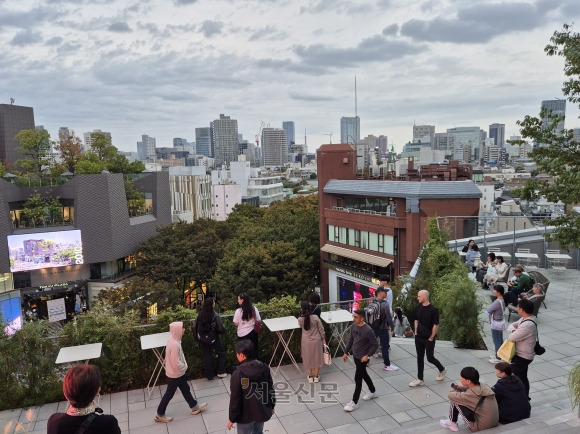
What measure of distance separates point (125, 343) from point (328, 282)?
3323 centimetres

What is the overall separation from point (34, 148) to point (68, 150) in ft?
11.3

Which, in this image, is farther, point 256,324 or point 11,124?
point 11,124

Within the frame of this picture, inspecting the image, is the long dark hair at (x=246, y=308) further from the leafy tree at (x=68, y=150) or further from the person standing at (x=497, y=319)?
the leafy tree at (x=68, y=150)

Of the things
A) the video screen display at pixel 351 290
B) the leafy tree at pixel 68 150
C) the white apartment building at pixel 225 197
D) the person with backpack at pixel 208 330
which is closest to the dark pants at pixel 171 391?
the person with backpack at pixel 208 330

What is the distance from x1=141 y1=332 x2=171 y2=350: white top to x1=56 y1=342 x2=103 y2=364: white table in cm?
69

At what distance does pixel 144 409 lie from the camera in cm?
700

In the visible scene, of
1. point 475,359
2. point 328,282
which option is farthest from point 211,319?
point 328,282

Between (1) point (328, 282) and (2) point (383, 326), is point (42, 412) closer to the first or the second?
(2) point (383, 326)

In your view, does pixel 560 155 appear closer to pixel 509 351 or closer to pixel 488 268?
pixel 509 351

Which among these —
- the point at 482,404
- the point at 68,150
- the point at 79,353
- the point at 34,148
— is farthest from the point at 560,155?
the point at 68,150

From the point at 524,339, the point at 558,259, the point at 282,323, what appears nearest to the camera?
the point at 524,339

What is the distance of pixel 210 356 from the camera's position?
779 cm

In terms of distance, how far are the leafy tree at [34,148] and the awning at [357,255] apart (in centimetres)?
2811

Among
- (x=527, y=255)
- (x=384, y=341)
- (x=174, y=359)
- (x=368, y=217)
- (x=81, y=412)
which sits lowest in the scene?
(x=368, y=217)
